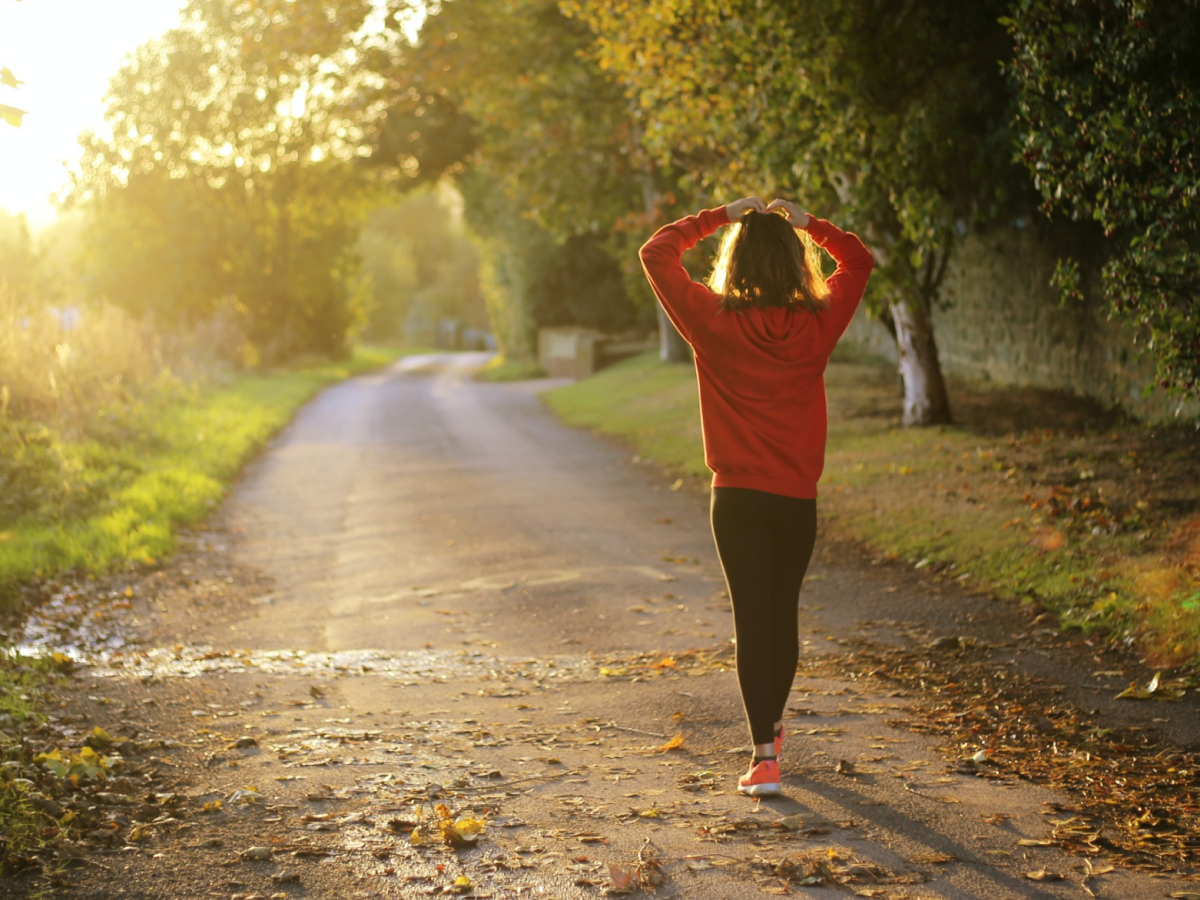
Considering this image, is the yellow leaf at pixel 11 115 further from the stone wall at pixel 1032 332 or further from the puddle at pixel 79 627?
the stone wall at pixel 1032 332

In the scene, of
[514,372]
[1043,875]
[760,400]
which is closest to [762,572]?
[760,400]

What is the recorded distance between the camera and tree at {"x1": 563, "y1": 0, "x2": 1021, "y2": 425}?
465 inches

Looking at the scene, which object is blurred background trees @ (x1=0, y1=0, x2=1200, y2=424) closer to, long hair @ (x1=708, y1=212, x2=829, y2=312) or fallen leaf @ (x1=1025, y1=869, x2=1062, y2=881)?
long hair @ (x1=708, y1=212, x2=829, y2=312)

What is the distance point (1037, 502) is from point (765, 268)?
20.9ft

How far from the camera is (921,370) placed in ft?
49.8

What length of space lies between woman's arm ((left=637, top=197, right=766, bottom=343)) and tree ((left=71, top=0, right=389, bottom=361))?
104ft

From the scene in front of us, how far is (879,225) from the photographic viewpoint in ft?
48.3

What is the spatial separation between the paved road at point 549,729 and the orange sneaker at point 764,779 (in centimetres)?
6

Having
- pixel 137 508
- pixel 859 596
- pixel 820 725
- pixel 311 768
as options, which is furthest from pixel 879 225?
pixel 311 768

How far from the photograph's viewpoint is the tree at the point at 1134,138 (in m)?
7.77

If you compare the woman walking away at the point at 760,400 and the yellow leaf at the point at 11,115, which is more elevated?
the yellow leaf at the point at 11,115

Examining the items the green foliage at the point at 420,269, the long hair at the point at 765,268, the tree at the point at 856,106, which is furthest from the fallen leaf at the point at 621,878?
the green foliage at the point at 420,269

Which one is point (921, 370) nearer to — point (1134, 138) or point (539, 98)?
point (1134, 138)

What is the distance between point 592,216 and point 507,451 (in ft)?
25.0
